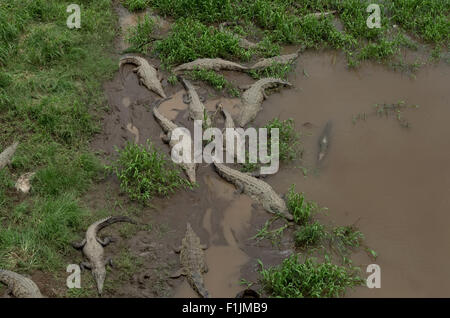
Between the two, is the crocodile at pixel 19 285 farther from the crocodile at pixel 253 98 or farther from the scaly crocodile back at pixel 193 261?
the crocodile at pixel 253 98

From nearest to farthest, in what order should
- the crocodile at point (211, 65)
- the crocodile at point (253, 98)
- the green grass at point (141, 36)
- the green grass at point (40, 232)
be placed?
the green grass at point (40, 232), the crocodile at point (253, 98), the crocodile at point (211, 65), the green grass at point (141, 36)

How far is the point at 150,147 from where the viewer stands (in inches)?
287

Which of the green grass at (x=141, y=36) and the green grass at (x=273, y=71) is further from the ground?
the green grass at (x=141, y=36)

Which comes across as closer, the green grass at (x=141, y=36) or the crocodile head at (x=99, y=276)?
the crocodile head at (x=99, y=276)

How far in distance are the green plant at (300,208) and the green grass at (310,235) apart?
193mm

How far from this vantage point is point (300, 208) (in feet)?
21.2

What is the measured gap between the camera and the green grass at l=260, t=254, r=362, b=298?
18.4ft

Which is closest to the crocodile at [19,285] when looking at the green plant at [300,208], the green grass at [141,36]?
the green plant at [300,208]

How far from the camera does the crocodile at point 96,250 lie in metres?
5.67

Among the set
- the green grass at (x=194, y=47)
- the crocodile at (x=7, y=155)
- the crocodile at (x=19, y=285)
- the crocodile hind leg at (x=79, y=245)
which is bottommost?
the crocodile at (x=19, y=285)

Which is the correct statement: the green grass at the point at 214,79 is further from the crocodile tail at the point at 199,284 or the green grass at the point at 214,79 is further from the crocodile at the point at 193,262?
the crocodile tail at the point at 199,284

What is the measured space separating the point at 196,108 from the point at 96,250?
3287 mm

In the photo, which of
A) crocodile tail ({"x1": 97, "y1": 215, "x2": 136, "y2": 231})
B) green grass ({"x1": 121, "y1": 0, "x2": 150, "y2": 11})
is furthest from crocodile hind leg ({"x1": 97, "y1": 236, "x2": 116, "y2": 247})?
green grass ({"x1": 121, "y1": 0, "x2": 150, "y2": 11})

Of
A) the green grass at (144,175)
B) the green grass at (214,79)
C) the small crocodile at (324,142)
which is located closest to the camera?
the green grass at (144,175)
